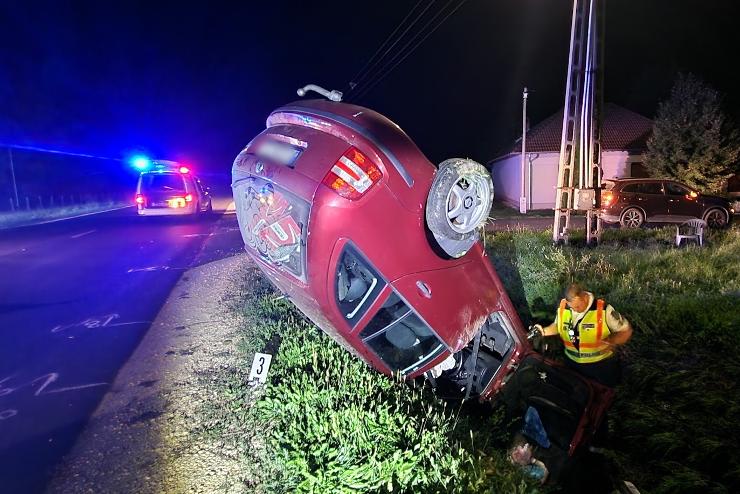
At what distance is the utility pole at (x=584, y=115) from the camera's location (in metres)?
9.84

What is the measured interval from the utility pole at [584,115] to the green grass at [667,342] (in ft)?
3.60

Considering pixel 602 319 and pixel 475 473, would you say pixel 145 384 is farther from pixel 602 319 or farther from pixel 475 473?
pixel 602 319

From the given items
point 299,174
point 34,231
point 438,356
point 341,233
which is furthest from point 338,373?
point 34,231

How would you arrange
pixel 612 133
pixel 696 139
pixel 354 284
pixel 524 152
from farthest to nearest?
pixel 612 133 → pixel 524 152 → pixel 696 139 → pixel 354 284

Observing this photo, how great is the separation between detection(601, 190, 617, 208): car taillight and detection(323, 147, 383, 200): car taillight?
14346 millimetres

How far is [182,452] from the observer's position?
335 cm

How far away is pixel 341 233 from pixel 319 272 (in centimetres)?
31

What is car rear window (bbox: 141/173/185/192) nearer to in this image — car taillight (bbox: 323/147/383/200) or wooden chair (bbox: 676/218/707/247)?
car taillight (bbox: 323/147/383/200)

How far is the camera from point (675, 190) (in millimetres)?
15406

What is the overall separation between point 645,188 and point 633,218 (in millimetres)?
1059

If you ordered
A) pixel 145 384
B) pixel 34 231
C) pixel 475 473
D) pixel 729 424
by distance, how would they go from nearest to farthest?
pixel 475 473, pixel 729 424, pixel 145 384, pixel 34 231

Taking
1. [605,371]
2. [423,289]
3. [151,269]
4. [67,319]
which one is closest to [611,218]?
[605,371]

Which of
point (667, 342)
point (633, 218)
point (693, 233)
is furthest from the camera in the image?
point (633, 218)

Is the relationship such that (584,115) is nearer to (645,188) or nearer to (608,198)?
(608,198)
